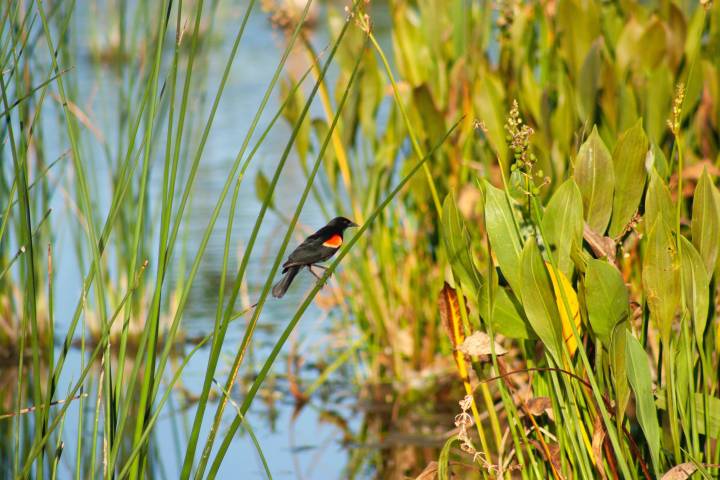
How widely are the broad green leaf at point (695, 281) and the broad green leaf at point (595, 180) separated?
0.58 ft

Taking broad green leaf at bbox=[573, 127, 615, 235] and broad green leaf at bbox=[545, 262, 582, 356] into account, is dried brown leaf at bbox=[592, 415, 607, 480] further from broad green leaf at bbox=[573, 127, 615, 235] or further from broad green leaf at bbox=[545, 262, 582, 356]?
broad green leaf at bbox=[573, 127, 615, 235]

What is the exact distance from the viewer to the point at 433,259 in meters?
3.18

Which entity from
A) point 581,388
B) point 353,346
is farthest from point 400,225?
point 581,388

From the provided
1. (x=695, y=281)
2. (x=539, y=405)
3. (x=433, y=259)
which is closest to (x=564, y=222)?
(x=695, y=281)

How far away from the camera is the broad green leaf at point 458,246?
5.20 feet

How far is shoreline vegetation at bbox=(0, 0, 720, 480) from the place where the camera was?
1.44 metres

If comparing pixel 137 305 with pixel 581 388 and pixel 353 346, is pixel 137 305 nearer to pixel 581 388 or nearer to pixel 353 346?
pixel 353 346

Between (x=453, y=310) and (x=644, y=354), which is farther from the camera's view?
(x=453, y=310)

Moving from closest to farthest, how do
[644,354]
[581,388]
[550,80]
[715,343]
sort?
[644,354] → [581,388] → [715,343] → [550,80]

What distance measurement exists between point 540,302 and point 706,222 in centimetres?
28

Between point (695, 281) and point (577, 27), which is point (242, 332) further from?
point (695, 281)

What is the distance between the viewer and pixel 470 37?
346 centimetres

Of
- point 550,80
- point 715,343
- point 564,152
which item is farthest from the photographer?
point 550,80

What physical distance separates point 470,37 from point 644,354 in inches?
84.3
